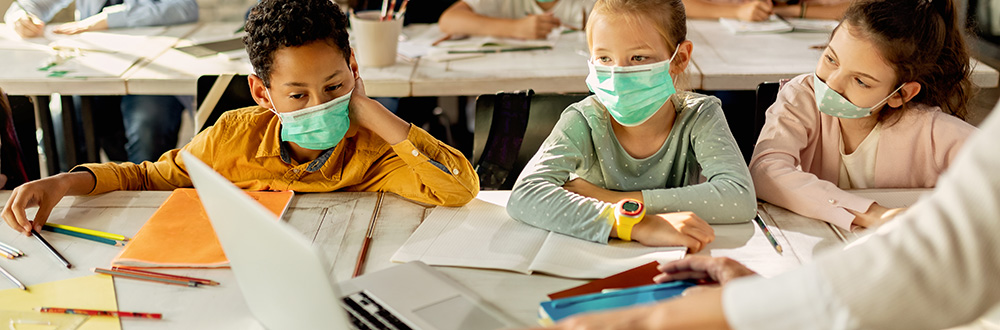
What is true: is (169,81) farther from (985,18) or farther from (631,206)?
(985,18)

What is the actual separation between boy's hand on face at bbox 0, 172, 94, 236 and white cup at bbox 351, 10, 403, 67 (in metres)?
1.06

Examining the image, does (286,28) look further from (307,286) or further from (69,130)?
(69,130)

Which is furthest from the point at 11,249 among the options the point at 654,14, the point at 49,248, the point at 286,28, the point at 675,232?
the point at 654,14

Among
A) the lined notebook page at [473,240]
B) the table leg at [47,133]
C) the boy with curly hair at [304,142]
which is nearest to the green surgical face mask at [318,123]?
the boy with curly hair at [304,142]

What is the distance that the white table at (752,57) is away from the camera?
→ 222 centimetres

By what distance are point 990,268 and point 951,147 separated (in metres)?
A: 1.07

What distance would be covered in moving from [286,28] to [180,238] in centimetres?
44

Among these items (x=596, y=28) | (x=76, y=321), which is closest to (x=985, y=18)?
(x=596, y=28)

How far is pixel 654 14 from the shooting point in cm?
144

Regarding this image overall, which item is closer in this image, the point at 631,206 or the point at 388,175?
the point at 631,206

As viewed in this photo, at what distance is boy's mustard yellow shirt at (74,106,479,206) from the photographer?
4.87 feet

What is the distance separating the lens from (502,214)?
1369 mm

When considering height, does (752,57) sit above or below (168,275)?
below

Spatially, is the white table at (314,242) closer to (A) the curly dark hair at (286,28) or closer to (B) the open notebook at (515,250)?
(B) the open notebook at (515,250)
